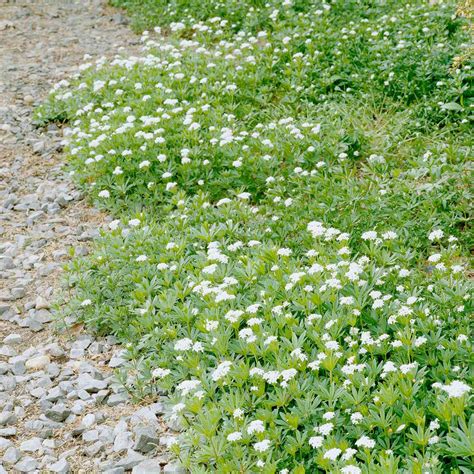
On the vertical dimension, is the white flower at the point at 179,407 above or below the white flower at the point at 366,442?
below

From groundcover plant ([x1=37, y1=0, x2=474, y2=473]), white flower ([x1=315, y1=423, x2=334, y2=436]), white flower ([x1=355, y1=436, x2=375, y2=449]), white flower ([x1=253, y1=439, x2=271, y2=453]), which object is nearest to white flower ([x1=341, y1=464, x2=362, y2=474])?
groundcover plant ([x1=37, y1=0, x2=474, y2=473])

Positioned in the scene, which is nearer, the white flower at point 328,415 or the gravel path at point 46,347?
the white flower at point 328,415

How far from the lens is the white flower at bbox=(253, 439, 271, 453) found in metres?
4.05

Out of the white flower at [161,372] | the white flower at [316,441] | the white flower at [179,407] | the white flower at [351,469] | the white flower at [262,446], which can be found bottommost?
the white flower at [161,372]

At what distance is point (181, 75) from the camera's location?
29.9 ft

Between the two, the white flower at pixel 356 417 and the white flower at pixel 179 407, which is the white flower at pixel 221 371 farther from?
the white flower at pixel 356 417

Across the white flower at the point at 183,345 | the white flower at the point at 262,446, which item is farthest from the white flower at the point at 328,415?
the white flower at the point at 183,345

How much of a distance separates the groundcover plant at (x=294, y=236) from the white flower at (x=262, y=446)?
37mm

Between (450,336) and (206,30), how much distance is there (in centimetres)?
815

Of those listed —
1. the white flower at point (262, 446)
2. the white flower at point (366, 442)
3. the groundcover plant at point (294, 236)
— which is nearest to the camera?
the white flower at point (366, 442)

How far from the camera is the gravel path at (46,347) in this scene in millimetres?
4785

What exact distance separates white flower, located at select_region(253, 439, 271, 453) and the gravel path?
2.12ft

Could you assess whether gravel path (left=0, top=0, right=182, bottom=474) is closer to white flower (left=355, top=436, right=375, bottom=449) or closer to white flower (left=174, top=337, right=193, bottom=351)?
white flower (left=174, top=337, right=193, bottom=351)

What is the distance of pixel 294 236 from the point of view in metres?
6.50
